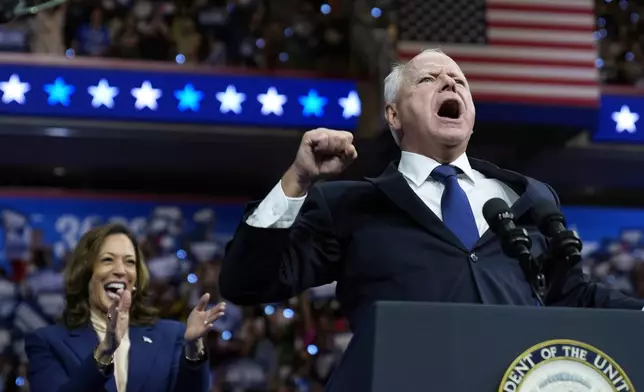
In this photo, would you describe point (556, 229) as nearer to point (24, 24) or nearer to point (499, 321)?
point (499, 321)

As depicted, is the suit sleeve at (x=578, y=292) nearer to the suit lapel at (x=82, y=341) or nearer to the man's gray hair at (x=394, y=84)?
the man's gray hair at (x=394, y=84)

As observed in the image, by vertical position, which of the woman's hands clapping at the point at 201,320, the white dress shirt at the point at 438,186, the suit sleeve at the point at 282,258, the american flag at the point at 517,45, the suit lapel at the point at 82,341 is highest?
the american flag at the point at 517,45

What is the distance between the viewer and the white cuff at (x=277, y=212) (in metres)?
1.74

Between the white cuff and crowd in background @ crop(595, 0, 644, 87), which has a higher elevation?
crowd in background @ crop(595, 0, 644, 87)

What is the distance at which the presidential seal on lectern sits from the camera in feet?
4.24

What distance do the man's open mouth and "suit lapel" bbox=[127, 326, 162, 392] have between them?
100 cm

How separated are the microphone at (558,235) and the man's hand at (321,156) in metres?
0.30

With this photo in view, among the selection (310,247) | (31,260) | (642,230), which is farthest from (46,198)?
(310,247)

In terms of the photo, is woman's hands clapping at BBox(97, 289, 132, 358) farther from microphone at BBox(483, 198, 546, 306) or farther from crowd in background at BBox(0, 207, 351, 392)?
crowd in background at BBox(0, 207, 351, 392)

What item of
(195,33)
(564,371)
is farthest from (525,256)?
(195,33)

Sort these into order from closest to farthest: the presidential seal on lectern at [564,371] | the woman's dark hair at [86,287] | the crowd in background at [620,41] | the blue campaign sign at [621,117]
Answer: the presidential seal on lectern at [564,371] → the woman's dark hair at [86,287] → the blue campaign sign at [621,117] → the crowd in background at [620,41]

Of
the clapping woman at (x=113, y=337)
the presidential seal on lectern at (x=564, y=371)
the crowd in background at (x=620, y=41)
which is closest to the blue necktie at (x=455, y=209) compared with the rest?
the presidential seal on lectern at (x=564, y=371)

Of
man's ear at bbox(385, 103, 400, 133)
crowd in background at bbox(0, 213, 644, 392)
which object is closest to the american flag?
crowd in background at bbox(0, 213, 644, 392)

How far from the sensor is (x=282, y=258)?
1.82 m
